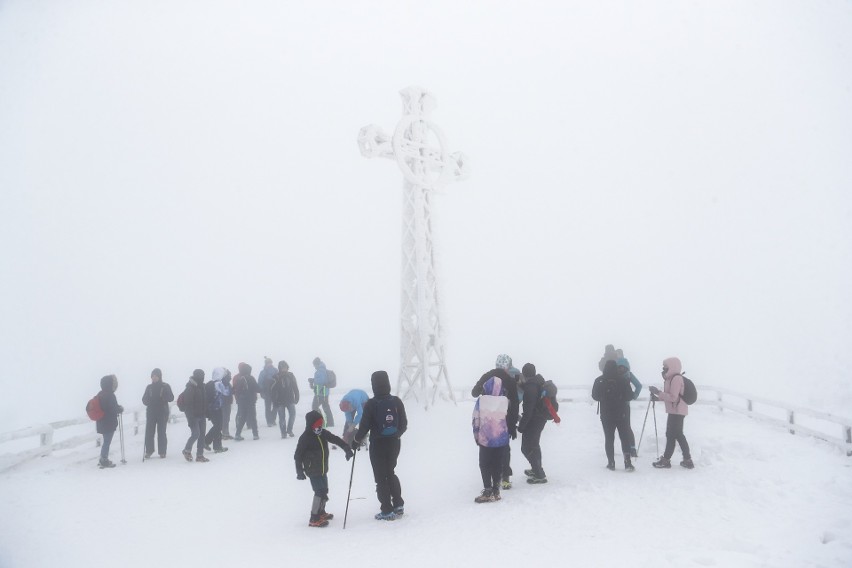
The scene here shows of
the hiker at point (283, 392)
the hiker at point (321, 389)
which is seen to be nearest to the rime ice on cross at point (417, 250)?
the hiker at point (321, 389)

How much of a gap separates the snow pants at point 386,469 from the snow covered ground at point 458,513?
31cm

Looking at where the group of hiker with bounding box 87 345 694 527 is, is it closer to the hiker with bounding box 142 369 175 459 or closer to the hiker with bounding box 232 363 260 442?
the hiker with bounding box 142 369 175 459

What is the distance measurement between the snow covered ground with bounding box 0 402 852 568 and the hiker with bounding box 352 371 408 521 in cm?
31

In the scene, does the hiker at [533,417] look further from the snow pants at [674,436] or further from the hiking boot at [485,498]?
the snow pants at [674,436]


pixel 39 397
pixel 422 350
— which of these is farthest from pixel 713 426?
pixel 39 397

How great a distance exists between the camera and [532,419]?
8.23m

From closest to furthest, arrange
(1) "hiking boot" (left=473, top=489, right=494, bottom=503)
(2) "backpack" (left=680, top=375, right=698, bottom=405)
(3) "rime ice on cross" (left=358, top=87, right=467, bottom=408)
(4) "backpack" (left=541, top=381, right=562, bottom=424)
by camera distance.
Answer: (1) "hiking boot" (left=473, top=489, right=494, bottom=503)
(4) "backpack" (left=541, top=381, right=562, bottom=424)
(2) "backpack" (left=680, top=375, right=698, bottom=405)
(3) "rime ice on cross" (left=358, top=87, right=467, bottom=408)

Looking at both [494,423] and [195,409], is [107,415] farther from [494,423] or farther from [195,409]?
[494,423]

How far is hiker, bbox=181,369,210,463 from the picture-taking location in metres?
10.9

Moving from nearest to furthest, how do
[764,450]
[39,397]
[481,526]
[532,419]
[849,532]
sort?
[849,532] → [481,526] → [532,419] → [764,450] → [39,397]

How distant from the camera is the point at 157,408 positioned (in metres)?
11.3

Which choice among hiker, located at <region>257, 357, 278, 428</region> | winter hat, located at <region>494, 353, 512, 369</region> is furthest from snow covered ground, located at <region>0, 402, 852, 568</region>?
hiker, located at <region>257, 357, 278, 428</region>

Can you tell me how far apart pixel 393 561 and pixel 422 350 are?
10612mm

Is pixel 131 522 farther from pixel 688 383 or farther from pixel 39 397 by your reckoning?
pixel 39 397
